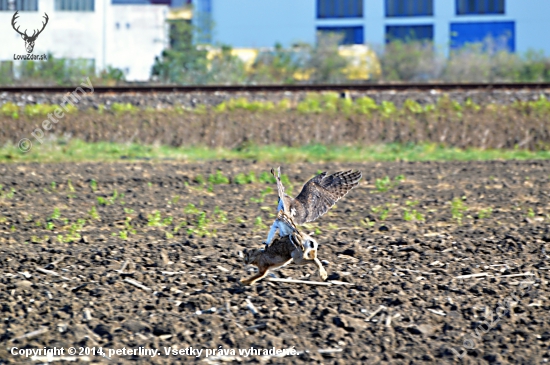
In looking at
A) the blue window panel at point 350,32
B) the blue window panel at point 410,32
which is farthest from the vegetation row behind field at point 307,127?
the blue window panel at point 350,32

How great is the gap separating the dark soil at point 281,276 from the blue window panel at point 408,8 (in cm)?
2629

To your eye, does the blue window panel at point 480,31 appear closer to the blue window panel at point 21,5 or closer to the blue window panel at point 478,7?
the blue window panel at point 478,7

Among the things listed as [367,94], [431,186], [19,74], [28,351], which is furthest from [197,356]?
[19,74]

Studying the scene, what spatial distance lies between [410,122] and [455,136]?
36.4 inches

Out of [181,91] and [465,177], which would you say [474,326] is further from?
[181,91]

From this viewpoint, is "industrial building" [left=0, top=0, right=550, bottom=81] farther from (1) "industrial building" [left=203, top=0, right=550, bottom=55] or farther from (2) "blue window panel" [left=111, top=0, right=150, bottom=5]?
(2) "blue window panel" [left=111, top=0, right=150, bottom=5]

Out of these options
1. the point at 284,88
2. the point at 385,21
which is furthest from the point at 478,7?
the point at 284,88

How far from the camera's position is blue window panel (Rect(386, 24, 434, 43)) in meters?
34.0

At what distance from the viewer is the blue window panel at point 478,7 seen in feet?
112

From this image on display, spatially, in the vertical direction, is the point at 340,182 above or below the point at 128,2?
below

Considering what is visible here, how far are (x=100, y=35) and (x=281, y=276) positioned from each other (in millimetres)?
27480

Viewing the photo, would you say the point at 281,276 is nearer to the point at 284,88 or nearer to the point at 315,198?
the point at 315,198

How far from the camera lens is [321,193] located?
4730mm

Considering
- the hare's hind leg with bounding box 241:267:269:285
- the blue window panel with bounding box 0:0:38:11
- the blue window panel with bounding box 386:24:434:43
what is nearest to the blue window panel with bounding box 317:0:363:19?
the blue window panel with bounding box 386:24:434:43
